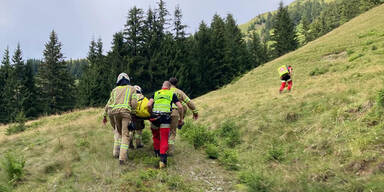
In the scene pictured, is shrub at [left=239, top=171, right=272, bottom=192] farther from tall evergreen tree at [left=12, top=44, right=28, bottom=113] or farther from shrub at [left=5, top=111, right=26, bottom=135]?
tall evergreen tree at [left=12, top=44, right=28, bottom=113]

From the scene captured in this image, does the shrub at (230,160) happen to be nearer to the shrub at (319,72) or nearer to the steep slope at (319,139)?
the steep slope at (319,139)

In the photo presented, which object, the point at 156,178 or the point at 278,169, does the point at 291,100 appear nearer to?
the point at 278,169

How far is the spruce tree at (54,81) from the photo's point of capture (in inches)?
1721

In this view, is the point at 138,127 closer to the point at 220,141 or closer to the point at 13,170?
the point at 13,170

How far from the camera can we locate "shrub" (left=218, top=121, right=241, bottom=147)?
9.32 m

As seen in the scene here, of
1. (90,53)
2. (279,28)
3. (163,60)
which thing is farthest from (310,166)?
(279,28)

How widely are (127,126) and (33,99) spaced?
155 ft

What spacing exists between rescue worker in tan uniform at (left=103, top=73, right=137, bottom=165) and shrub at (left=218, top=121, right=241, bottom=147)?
13.4ft

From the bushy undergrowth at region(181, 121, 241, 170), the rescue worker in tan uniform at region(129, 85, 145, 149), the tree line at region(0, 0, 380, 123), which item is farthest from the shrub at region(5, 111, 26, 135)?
the tree line at region(0, 0, 380, 123)

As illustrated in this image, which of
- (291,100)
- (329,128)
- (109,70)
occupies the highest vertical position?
(109,70)

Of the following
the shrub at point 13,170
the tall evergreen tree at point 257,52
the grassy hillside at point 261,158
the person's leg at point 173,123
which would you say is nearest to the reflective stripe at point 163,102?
the person's leg at point 173,123

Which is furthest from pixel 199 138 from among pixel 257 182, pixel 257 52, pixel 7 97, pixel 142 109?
pixel 257 52

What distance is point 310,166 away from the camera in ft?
19.1

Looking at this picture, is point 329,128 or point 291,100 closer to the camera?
point 329,128
